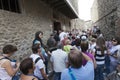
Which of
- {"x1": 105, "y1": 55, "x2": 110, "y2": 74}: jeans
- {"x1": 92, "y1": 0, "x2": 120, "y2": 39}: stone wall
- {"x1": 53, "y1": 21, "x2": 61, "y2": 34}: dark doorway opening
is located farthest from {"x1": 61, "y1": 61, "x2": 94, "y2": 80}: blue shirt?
{"x1": 53, "y1": 21, "x2": 61, "y2": 34}: dark doorway opening

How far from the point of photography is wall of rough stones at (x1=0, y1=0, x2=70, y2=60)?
7770 mm

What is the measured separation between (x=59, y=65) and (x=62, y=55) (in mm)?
241

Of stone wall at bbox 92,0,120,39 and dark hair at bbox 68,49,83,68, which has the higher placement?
stone wall at bbox 92,0,120,39

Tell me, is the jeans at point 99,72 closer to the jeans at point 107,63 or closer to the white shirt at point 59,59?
the jeans at point 107,63

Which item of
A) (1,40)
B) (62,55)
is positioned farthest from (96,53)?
(1,40)

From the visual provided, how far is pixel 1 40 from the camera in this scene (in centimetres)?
735

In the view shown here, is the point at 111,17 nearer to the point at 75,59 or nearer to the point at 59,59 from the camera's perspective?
the point at 59,59

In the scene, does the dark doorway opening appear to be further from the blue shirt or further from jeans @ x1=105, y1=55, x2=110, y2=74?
the blue shirt

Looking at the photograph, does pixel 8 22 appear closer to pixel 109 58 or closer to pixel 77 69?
pixel 109 58

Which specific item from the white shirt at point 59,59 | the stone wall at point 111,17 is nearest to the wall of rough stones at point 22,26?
the white shirt at point 59,59

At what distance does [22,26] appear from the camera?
9.36 m

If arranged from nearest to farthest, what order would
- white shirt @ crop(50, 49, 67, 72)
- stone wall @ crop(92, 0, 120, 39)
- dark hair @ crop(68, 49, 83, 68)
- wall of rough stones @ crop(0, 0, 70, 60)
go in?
dark hair @ crop(68, 49, 83, 68), white shirt @ crop(50, 49, 67, 72), wall of rough stones @ crop(0, 0, 70, 60), stone wall @ crop(92, 0, 120, 39)

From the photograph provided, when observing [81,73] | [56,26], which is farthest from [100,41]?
[56,26]

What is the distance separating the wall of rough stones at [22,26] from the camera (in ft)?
25.5
